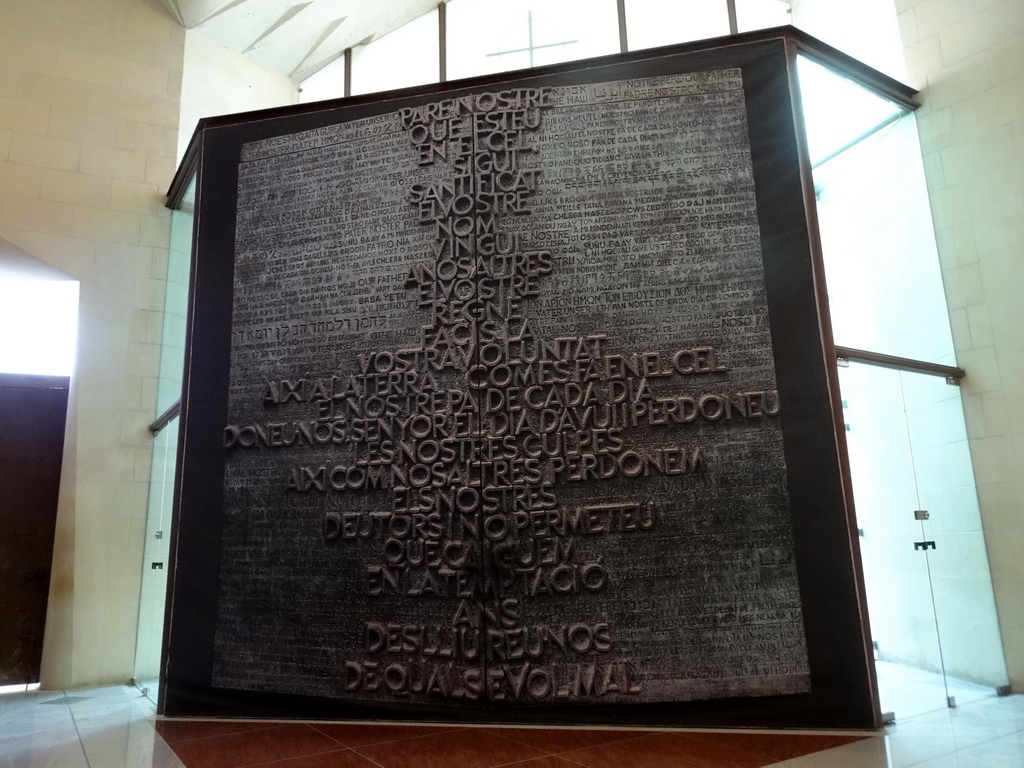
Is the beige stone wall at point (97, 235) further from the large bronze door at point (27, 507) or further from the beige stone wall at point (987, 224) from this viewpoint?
the beige stone wall at point (987, 224)

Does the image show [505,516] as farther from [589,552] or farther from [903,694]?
[903,694]

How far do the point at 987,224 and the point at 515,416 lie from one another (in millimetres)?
4960

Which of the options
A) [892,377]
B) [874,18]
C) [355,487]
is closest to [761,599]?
[892,377]

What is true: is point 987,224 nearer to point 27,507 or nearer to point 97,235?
point 97,235

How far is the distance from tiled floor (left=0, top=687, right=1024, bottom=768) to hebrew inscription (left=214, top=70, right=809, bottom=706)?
1.18ft

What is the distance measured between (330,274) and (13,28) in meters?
5.69

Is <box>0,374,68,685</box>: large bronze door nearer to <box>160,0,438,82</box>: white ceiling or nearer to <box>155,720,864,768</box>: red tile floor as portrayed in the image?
<box>155,720,864,768</box>: red tile floor

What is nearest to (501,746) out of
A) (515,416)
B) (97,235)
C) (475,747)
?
(475,747)

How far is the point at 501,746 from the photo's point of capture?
15.5ft

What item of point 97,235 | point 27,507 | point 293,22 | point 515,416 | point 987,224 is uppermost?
point 293,22

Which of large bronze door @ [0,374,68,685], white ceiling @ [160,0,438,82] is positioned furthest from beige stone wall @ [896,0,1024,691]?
large bronze door @ [0,374,68,685]

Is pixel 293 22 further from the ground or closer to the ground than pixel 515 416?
further from the ground

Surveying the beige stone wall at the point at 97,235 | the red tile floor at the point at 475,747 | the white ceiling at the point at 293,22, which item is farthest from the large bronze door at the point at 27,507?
the white ceiling at the point at 293,22

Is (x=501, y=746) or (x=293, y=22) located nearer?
(x=501, y=746)
